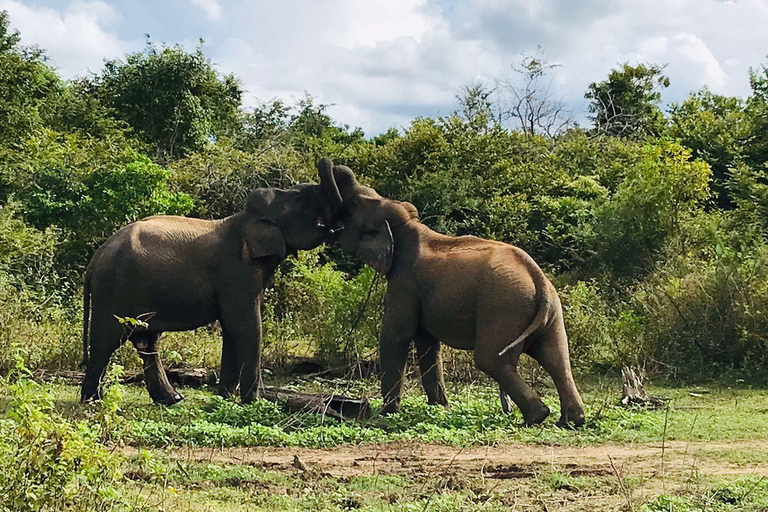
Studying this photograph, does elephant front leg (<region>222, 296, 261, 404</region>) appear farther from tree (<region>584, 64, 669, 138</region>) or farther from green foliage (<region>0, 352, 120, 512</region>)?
tree (<region>584, 64, 669, 138</region>)

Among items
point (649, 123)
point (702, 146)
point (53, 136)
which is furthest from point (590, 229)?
point (649, 123)

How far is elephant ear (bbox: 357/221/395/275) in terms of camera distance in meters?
11.4

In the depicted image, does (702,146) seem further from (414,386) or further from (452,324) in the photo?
(452,324)

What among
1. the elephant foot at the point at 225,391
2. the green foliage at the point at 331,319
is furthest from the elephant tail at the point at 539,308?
the green foliage at the point at 331,319

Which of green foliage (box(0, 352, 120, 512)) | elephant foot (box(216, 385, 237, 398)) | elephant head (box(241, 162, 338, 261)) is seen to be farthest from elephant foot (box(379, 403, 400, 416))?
green foliage (box(0, 352, 120, 512))

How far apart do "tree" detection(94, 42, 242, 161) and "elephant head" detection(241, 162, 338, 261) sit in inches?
731

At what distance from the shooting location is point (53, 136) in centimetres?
A: 2262

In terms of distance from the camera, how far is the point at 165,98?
30.2 m

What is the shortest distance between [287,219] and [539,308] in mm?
3525

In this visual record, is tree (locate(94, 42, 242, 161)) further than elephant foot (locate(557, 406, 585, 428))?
Yes

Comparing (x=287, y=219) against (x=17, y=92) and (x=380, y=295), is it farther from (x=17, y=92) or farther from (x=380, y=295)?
(x=17, y=92)

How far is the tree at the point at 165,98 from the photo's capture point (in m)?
30.3

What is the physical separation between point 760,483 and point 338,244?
258 inches

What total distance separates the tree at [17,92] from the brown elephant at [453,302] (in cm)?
1523
